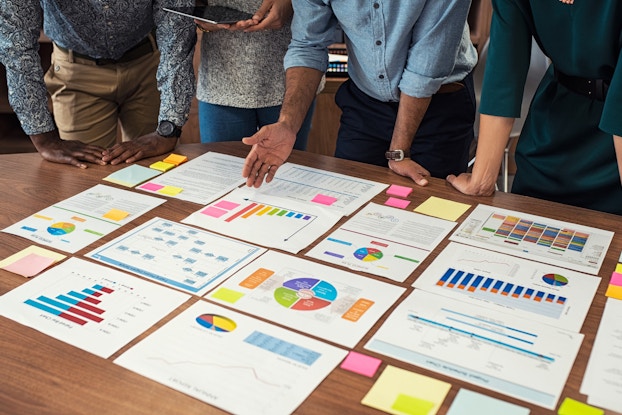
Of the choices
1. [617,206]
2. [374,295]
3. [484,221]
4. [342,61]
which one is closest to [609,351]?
[374,295]

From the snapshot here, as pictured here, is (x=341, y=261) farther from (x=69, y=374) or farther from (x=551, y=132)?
(x=551, y=132)

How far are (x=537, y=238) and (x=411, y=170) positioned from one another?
1.30 ft

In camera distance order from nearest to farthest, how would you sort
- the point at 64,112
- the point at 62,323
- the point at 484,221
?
the point at 62,323
the point at 484,221
the point at 64,112

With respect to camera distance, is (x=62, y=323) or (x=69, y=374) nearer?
(x=69, y=374)

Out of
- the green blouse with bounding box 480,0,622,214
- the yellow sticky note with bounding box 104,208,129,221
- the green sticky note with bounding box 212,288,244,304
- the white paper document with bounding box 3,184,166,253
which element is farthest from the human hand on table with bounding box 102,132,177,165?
the green blouse with bounding box 480,0,622,214

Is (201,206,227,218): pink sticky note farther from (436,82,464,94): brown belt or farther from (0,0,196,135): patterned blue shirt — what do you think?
(436,82,464,94): brown belt

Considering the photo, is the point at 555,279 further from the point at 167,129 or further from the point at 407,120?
the point at 167,129

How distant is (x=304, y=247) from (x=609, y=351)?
0.60 meters

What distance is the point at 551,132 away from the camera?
1.76 m

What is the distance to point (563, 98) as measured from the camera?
173 cm

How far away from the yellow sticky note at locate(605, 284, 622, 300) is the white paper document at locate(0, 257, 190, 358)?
2.45 feet

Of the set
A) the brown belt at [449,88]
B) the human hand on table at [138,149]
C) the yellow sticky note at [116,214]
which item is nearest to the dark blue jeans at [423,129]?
the brown belt at [449,88]

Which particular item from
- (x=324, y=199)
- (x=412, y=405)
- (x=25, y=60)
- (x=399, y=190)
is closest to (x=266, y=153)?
(x=324, y=199)

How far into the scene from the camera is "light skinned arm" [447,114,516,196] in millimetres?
1702
